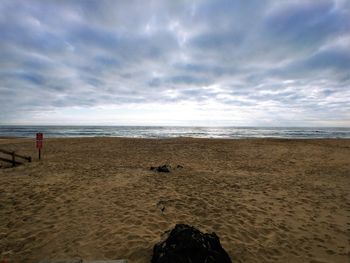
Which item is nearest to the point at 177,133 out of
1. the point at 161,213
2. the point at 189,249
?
the point at 161,213

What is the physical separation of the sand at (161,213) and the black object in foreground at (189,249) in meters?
0.70

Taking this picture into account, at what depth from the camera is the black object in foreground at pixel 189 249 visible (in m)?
3.91

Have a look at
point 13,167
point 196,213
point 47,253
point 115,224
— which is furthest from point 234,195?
point 13,167

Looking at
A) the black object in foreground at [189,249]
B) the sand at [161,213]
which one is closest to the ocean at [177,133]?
the sand at [161,213]

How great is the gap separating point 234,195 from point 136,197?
12.6 ft

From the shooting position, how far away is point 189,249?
3988mm

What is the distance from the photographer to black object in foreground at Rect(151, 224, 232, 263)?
391 cm

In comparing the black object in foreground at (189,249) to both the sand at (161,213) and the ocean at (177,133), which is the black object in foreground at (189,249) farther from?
the ocean at (177,133)

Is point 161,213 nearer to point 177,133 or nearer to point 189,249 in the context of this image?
point 189,249

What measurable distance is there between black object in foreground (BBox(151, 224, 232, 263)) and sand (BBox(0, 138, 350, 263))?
0.70 metres

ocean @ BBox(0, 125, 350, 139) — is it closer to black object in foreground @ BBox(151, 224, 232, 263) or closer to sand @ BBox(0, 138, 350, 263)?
sand @ BBox(0, 138, 350, 263)

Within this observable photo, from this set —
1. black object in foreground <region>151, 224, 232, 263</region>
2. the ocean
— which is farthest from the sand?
the ocean

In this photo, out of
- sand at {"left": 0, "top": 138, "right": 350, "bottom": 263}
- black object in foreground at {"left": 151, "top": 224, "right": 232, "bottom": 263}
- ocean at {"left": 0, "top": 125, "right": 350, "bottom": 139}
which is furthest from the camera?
ocean at {"left": 0, "top": 125, "right": 350, "bottom": 139}

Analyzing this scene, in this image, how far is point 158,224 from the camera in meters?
6.08
